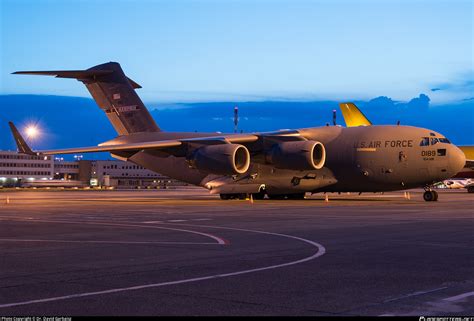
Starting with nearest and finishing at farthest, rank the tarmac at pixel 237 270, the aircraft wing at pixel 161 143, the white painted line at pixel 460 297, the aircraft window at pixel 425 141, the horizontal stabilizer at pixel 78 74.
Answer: the tarmac at pixel 237 270, the white painted line at pixel 460 297, the aircraft window at pixel 425 141, the aircraft wing at pixel 161 143, the horizontal stabilizer at pixel 78 74

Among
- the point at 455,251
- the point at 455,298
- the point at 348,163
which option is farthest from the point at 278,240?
the point at 348,163

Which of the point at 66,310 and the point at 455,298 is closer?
the point at 66,310

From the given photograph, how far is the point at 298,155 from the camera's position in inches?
1347

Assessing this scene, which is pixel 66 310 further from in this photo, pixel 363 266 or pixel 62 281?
pixel 363 266

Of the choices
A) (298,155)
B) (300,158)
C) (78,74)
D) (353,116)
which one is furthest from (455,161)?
(353,116)

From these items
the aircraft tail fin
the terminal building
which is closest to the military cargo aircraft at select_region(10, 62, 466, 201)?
the aircraft tail fin

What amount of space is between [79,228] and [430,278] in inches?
425

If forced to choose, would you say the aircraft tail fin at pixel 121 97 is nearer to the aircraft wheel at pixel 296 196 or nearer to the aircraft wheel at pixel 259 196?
the aircraft wheel at pixel 259 196

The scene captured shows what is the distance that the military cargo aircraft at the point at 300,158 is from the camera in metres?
33.9

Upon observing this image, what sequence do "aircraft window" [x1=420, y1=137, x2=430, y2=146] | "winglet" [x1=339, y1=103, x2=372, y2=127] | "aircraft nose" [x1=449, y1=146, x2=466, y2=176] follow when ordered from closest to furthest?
"aircraft nose" [x1=449, y1=146, x2=466, y2=176] → "aircraft window" [x1=420, y1=137, x2=430, y2=146] → "winglet" [x1=339, y1=103, x2=372, y2=127]

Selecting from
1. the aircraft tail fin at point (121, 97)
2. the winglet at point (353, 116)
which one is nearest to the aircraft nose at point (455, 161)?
the aircraft tail fin at point (121, 97)

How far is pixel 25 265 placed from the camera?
34.0 ft

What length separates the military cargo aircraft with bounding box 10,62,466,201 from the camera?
111ft

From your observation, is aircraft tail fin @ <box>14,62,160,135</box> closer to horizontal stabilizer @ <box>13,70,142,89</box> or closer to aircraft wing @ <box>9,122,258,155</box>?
horizontal stabilizer @ <box>13,70,142,89</box>
